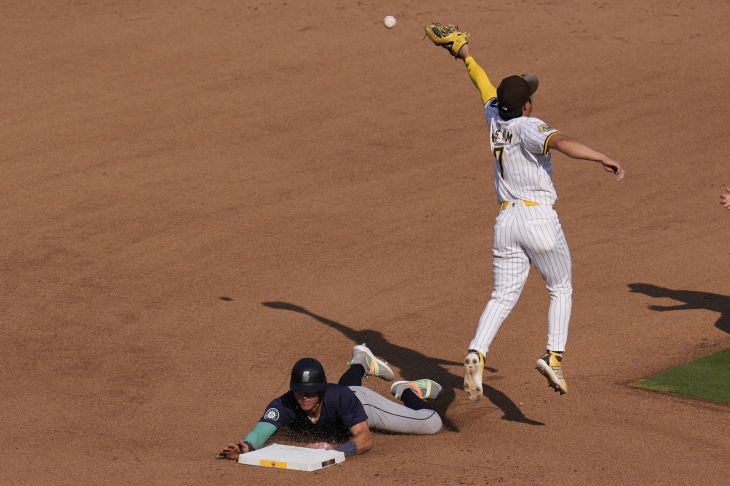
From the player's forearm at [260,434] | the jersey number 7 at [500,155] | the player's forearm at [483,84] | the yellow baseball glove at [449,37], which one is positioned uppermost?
the yellow baseball glove at [449,37]

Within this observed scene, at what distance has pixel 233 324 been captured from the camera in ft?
33.7

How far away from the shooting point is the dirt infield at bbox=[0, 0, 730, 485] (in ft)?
25.8

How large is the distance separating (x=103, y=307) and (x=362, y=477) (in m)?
4.65

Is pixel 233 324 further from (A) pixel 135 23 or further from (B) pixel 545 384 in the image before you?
(A) pixel 135 23

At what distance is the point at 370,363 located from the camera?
8.57 meters

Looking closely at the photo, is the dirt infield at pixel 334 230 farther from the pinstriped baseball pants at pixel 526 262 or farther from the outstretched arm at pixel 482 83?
the outstretched arm at pixel 482 83

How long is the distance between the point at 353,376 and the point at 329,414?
2.66ft

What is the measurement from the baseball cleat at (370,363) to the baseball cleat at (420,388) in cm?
20

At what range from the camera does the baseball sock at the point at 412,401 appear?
8.02 m

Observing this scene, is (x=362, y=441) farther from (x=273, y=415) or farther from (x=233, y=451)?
(x=233, y=451)

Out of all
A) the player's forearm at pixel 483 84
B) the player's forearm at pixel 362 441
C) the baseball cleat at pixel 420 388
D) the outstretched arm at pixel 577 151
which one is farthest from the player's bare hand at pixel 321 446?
the player's forearm at pixel 483 84

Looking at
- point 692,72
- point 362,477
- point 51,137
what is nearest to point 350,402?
point 362,477

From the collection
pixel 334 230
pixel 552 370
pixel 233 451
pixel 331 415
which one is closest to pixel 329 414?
pixel 331 415

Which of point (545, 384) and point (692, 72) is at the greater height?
point (692, 72)
